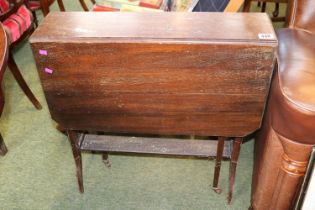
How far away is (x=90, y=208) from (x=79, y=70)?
71 cm

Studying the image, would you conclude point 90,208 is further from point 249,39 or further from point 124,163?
point 249,39

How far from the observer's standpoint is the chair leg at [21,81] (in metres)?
1.89

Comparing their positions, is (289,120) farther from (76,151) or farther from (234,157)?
(76,151)

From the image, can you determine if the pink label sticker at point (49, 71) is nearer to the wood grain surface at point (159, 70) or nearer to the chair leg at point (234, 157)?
the wood grain surface at point (159, 70)

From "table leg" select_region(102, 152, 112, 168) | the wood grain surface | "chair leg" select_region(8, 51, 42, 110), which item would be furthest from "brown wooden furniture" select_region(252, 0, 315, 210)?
"chair leg" select_region(8, 51, 42, 110)

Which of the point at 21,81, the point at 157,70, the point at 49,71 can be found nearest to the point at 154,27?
the point at 157,70

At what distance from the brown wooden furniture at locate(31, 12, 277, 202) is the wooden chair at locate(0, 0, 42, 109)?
2.83ft

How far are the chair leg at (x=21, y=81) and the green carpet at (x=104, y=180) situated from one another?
24cm

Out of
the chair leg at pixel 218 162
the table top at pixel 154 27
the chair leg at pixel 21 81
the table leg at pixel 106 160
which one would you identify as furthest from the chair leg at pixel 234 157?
the chair leg at pixel 21 81

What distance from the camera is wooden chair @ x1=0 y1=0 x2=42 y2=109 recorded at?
1923 millimetres

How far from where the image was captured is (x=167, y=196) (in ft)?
5.02

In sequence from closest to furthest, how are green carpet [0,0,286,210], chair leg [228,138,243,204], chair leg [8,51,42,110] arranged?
chair leg [228,138,243,204]
green carpet [0,0,286,210]
chair leg [8,51,42,110]

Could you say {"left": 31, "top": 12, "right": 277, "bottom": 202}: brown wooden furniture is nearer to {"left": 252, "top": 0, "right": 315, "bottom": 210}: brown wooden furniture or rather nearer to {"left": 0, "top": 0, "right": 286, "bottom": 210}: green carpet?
{"left": 252, "top": 0, "right": 315, "bottom": 210}: brown wooden furniture

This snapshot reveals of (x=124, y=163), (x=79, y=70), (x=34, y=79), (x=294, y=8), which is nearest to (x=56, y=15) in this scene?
(x=79, y=70)
